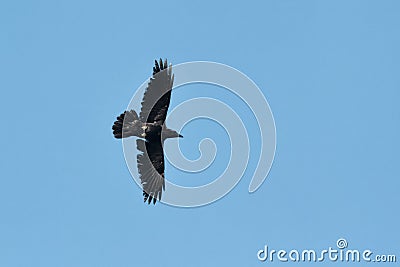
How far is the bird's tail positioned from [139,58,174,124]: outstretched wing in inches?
10.0

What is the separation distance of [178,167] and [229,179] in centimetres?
178

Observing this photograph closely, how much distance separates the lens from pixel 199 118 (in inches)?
931

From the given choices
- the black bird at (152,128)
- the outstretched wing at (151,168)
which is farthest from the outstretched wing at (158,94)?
the outstretched wing at (151,168)

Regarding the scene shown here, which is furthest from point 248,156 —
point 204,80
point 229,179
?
point 204,80

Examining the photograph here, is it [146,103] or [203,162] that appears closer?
[203,162]

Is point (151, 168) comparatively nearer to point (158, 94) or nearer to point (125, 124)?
point (125, 124)

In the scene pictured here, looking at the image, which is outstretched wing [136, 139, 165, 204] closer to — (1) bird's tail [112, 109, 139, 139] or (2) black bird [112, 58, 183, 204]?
(2) black bird [112, 58, 183, 204]

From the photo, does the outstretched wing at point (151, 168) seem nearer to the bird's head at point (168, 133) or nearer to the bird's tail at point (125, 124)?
the bird's head at point (168, 133)

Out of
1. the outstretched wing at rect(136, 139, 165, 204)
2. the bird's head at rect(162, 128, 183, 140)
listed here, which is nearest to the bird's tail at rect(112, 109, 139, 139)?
the outstretched wing at rect(136, 139, 165, 204)

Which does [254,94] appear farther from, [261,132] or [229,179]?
[229,179]

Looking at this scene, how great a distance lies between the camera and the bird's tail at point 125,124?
2530 cm

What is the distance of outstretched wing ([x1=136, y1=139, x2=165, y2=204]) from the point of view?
83.8 feet

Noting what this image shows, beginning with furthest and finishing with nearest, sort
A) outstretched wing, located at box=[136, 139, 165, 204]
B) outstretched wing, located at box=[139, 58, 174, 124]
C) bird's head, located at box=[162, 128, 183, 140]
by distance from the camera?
bird's head, located at box=[162, 128, 183, 140] < outstretched wing, located at box=[136, 139, 165, 204] < outstretched wing, located at box=[139, 58, 174, 124]

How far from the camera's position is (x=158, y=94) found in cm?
2494
